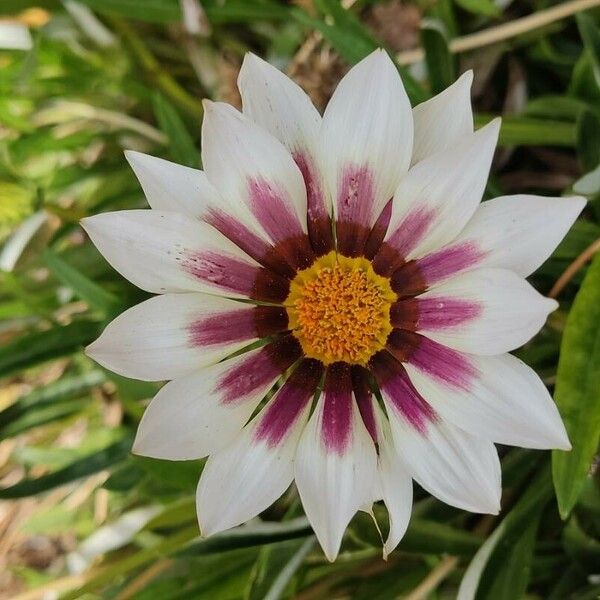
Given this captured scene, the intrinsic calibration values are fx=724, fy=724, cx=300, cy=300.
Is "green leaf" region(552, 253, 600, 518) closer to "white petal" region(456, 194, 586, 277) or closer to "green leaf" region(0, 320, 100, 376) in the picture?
"white petal" region(456, 194, 586, 277)

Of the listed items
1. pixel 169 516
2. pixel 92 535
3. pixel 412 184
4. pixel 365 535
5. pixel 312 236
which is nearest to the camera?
pixel 412 184

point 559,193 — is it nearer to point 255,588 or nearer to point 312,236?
point 312,236

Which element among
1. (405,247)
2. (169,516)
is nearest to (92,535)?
(169,516)

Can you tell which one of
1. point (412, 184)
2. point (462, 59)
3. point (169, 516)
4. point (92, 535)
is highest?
point (412, 184)

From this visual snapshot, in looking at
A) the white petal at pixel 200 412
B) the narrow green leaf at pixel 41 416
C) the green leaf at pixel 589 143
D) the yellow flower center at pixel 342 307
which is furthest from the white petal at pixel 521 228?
the narrow green leaf at pixel 41 416

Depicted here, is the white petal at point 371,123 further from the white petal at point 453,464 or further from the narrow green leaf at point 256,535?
Answer: the narrow green leaf at point 256,535

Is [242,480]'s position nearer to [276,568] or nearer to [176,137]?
[276,568]

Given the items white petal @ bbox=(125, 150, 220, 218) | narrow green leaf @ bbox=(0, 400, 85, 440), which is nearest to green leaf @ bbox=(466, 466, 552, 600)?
white petal @ bbox=(125, 150, 220, 218)

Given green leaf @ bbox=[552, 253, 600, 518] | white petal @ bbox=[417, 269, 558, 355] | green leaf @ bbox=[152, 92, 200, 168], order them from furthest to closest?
1. green leaf @ bbox=[152, 92, 200, 168]
2. green leaf @ bbox=[552, 253, 600, 518]
3. white petal @ bbox=[417, 269, 558, 355]
